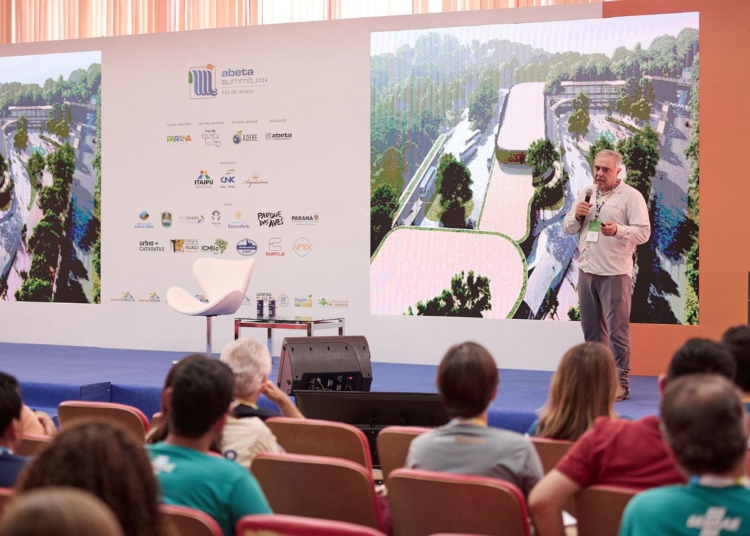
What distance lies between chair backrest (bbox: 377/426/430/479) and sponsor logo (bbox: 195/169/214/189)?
6.19m

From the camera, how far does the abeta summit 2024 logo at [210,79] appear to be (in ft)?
29.1

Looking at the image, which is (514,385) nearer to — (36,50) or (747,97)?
(747,97)

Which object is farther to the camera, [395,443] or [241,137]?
[241,137]

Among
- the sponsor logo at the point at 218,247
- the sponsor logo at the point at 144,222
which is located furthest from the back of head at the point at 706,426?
the sponsor logo at the point at 144,222

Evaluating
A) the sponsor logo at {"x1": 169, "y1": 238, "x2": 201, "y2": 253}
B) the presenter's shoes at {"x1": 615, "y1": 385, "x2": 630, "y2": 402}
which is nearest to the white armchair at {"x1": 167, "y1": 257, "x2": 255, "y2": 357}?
the sponsor logo at {"x1": 169, "y1": 238, "x2": 201, "y2": 253}

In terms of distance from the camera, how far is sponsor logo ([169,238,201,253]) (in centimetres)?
898

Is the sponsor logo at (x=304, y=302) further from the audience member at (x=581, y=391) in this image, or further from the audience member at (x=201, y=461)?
the audience member at (x=201, y=461)

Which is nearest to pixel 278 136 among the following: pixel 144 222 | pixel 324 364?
pixel 144 222

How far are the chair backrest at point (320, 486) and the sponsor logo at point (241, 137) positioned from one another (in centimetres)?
646

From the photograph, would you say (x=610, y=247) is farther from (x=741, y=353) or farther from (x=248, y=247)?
(x=248, y=247)

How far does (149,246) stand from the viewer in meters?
9.16

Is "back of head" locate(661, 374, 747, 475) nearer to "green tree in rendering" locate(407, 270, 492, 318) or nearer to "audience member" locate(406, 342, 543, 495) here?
"audience member" locate(406, 342, 543, 495)

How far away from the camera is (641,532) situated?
1.74m

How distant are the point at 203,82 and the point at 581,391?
6988 millimetres
